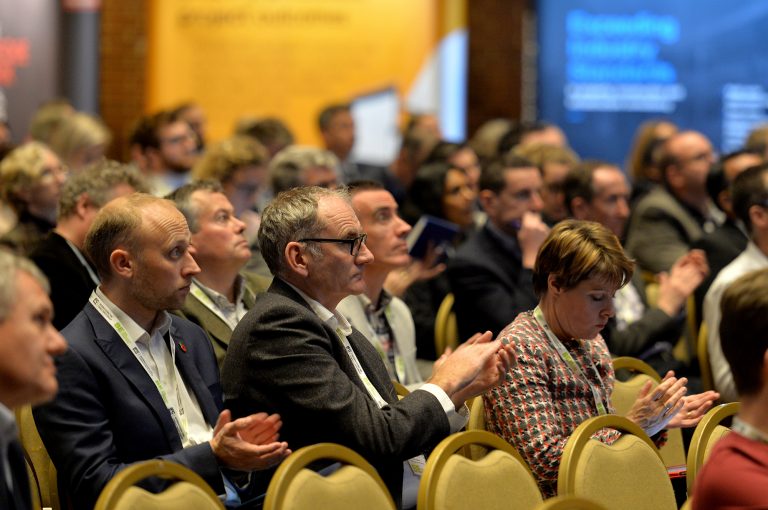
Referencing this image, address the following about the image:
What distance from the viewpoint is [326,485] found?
2.76m

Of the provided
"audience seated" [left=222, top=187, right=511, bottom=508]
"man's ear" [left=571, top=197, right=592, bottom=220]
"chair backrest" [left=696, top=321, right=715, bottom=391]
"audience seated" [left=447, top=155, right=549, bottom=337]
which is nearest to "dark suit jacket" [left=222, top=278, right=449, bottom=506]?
"audience seated" [left=222, top=187, right=511, bottom=508]

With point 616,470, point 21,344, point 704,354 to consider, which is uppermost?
point 21,344

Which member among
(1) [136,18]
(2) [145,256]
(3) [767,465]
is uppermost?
(1) [136,18]

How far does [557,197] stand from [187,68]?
4607 mm

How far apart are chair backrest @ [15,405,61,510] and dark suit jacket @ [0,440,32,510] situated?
772mm

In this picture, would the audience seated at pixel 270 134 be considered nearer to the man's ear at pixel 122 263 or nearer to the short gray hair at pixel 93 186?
the short gray hair at pixel 93 186

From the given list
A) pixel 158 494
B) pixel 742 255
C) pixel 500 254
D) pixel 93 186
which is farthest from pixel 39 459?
pixel 742 255

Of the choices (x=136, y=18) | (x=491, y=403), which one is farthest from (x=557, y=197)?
(x=136, y=18)

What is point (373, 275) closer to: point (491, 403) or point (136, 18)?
point (491, 403)

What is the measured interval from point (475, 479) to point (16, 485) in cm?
113

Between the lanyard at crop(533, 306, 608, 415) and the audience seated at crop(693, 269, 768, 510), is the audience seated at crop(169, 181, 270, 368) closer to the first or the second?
the lanyard at crop(533, 306, 608, 415)

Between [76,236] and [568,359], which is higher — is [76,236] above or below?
above

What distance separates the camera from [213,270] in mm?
4242

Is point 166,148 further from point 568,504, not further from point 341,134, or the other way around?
point 568,504
